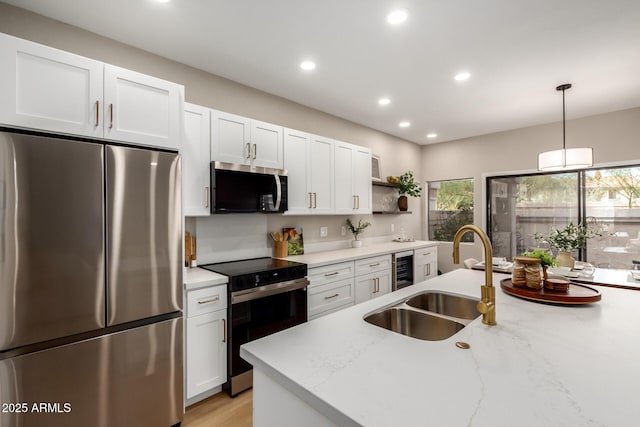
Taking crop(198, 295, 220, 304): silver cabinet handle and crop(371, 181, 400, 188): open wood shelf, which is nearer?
crop(198, 295, 220, 304): silver cabinet handle

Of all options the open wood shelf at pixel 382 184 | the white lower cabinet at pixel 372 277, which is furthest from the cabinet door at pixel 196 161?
the open wood shelf at pixel 382 184

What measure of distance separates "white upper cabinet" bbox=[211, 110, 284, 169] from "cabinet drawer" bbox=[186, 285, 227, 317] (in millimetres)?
1087

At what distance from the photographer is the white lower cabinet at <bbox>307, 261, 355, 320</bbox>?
2.86 m

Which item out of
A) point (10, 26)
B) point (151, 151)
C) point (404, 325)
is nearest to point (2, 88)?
point (151, 151)

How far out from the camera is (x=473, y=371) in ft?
3.00

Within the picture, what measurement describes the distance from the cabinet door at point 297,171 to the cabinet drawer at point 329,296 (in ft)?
2.70

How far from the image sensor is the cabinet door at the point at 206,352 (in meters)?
2.11

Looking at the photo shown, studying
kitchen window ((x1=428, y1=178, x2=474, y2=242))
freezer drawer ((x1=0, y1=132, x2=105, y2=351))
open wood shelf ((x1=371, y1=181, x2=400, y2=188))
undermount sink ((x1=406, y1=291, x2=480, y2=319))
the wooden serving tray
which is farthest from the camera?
kitchen window ((x1=428, y1=178, x2=474, y2=242))

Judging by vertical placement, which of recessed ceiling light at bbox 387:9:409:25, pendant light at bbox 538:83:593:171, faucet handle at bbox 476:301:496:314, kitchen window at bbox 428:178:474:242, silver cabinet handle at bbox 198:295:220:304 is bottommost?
silver cabinet handle at bbox 198:295:220:304

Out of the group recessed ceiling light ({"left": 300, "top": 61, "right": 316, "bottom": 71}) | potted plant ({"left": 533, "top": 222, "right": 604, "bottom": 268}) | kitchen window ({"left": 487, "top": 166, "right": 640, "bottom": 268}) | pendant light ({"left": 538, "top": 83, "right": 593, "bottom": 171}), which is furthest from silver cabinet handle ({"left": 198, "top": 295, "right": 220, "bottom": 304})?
kitchen window ({"left": 487, "top": 166, "right": 640, "bottom": 268})

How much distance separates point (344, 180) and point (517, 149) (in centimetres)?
301

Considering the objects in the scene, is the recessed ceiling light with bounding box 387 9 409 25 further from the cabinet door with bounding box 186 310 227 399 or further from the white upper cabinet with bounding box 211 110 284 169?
the cabinet door with bounding box 186 310 227 399

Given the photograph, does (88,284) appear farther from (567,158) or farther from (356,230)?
(567,158)

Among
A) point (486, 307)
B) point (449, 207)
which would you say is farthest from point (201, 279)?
point (449, 207)
